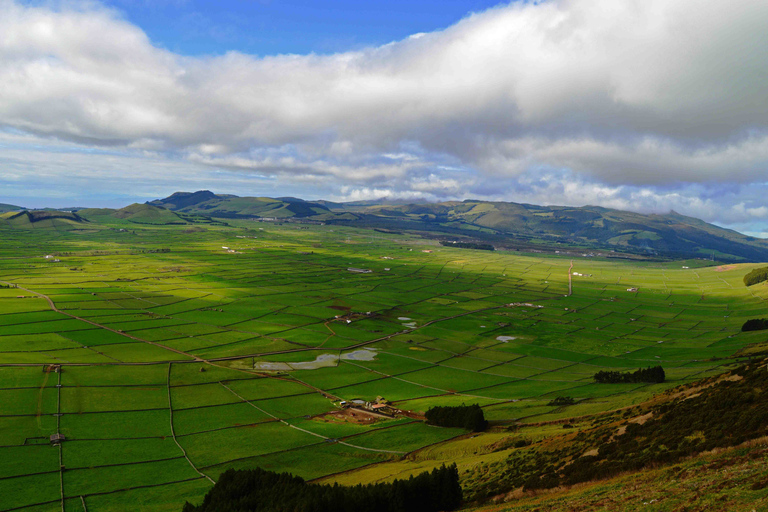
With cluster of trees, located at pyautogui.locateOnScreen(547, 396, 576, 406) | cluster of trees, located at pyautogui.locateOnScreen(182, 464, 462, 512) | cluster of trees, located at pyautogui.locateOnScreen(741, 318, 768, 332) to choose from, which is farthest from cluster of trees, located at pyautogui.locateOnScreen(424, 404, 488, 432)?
cluster of trees, located at pyautogui.locateOnScreen(741, 318, 768, 332)

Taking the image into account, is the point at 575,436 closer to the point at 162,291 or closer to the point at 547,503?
the point at 547,503

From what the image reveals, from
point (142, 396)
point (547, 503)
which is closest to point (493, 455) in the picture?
point (547, 503)

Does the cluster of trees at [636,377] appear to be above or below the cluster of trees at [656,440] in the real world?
below

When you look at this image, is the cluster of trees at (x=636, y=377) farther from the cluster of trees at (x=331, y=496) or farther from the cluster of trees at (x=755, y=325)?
the cluster of trees at (x=755, y=325)

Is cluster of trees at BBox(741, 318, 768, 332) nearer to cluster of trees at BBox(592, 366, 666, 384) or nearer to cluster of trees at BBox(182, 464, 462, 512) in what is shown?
cluster of trees at BBox(592, 366, 666, 384)

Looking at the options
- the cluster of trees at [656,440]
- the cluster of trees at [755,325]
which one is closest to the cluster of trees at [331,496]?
the cluster of trees at [656,440]

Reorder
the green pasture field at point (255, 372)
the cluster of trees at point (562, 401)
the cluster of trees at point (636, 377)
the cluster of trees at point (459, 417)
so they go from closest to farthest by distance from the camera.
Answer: the green pasture field at point (255, 372) → the cluster of trees at point (459, 417) → the cluster of trees at point (562, 401) → the cluster of trees at point (636, 377)

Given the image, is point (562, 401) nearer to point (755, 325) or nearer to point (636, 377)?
point (636, 377)
